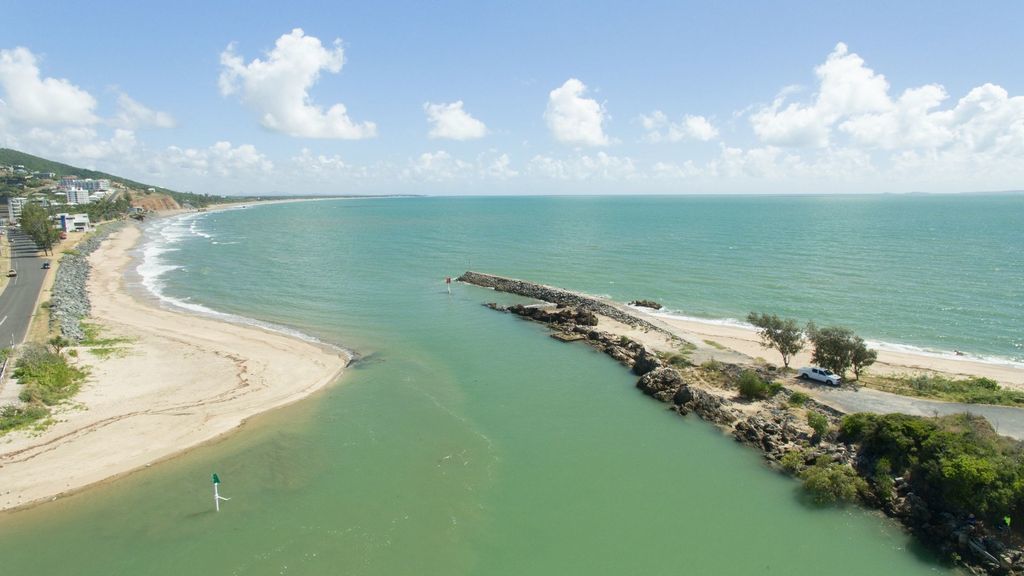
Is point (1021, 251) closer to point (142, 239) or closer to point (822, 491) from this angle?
point (822, 491)

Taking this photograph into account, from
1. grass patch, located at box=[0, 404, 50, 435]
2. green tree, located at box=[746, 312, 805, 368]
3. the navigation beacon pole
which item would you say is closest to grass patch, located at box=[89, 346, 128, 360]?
grass patch, located at box=[0, 404, 50, 435]

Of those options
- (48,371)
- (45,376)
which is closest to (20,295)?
(48,371)

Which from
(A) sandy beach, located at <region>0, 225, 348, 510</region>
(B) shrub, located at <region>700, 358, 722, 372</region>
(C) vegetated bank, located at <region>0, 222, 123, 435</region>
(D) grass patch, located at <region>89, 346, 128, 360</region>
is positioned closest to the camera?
(A) sandy beach, located at <region>0, 225, 348, 510</region>

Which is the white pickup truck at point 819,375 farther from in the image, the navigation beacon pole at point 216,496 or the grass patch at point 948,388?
the navigation beacon pole at point 216,496

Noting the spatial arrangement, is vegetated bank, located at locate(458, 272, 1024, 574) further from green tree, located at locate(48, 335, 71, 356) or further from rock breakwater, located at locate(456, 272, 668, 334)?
green tree, located at locate(48, 335, 71, 356)

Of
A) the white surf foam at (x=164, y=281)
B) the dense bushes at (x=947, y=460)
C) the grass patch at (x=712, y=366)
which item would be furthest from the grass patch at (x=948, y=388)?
the white surf foam at (x=164, y=281)

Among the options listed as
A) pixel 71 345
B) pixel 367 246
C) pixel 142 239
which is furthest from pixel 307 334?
pixel 142 239
